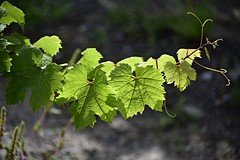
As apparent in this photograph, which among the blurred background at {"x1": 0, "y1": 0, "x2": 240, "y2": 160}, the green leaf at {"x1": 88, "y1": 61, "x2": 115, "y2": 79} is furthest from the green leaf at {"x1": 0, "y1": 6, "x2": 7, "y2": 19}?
the blurred background at {"x1": 0, "y1": 0, "x2": 240, "y2": 160}

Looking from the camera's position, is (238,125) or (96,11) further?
(96,11)

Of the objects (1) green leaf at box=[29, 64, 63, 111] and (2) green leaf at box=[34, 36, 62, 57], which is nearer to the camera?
(1) green leaf at box=[29, 64, 63, 111]

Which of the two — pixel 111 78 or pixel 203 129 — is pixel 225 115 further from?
pixel 111 78

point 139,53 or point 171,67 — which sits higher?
point 139,53

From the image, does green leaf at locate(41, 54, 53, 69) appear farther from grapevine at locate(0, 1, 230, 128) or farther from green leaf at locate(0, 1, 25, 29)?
green leaf at locate(0, 1, 25, 29)

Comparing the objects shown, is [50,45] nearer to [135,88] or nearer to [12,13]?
[12,13]

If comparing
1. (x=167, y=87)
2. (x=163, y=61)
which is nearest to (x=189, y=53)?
(x=163, y=61)

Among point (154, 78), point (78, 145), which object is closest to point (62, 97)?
point (154, 78)
